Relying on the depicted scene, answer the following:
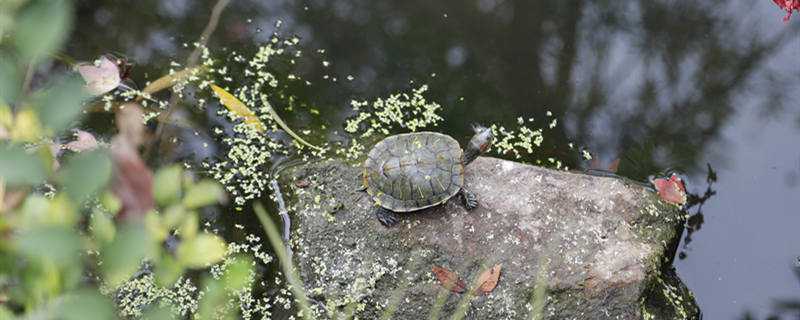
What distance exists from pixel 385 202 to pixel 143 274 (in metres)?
0.94

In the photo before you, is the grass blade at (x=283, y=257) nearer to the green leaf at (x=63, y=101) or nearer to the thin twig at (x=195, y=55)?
the thin twig at (x=195, y=55)

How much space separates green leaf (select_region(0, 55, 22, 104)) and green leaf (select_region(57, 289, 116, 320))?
0.16 meters

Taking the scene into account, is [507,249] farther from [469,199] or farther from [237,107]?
[237,107]

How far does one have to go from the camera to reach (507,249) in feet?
9.41

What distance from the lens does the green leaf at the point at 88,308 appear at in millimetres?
568

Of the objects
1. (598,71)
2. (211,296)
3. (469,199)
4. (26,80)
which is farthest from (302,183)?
(26,80)

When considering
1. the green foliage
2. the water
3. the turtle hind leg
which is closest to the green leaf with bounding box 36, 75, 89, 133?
the green foliage

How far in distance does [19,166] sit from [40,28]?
101 mm

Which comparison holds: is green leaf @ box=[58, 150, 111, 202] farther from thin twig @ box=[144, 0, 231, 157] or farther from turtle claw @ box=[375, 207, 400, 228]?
thin twig @ box=[144, 0, 231, 157]

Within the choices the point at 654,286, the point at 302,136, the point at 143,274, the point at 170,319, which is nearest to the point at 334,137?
the point at 302,136

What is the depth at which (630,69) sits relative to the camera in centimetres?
349

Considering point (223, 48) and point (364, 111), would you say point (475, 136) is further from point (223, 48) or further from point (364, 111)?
point (223, 48)

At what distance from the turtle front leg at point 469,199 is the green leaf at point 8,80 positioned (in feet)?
7.95

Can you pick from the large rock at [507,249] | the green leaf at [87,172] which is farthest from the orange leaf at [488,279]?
the green leaf at [87,172]
